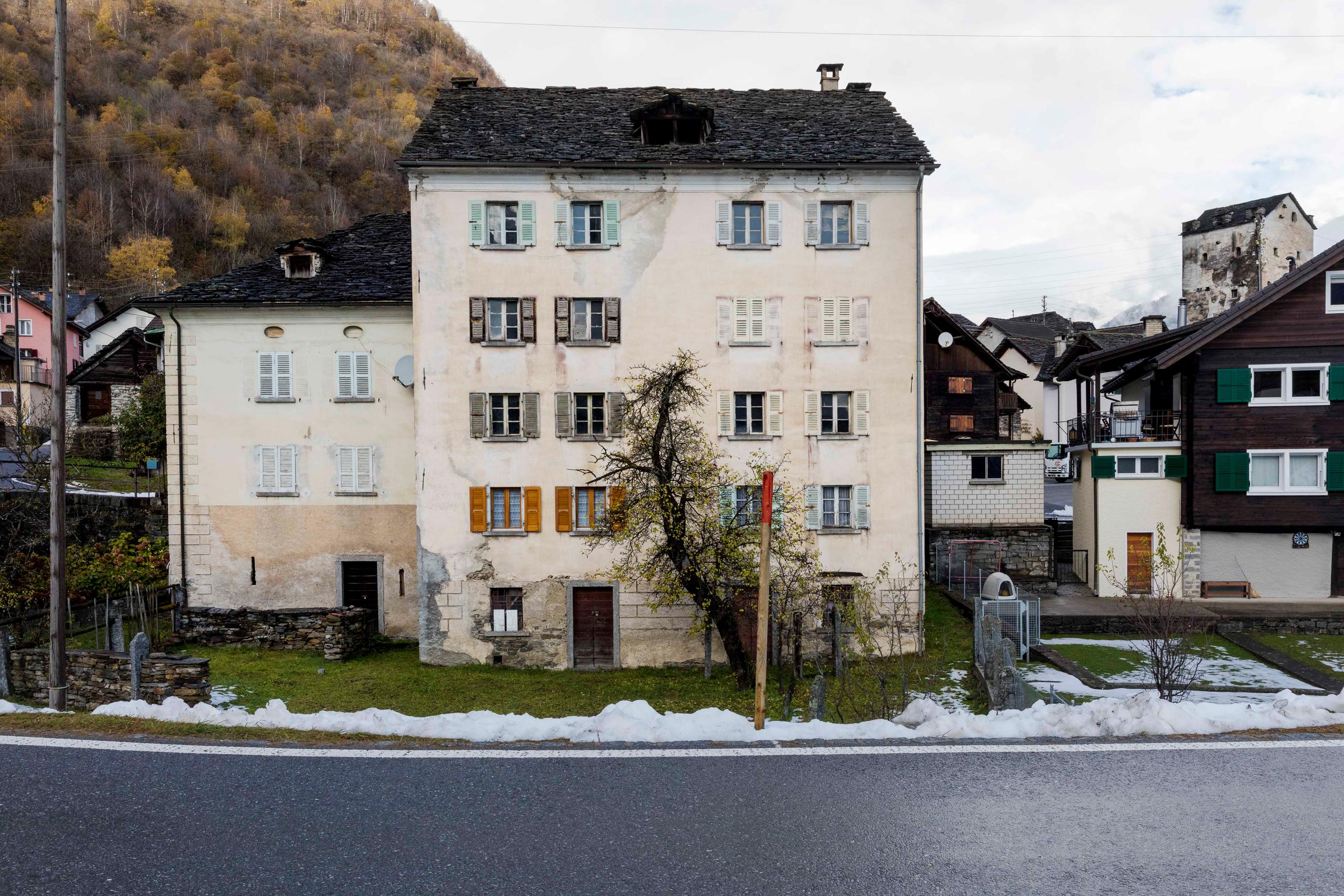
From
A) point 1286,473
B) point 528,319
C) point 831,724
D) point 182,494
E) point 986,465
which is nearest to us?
point 831,724

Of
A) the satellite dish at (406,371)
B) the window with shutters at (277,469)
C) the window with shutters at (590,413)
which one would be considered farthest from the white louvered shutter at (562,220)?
the window with shutters at (277,469)

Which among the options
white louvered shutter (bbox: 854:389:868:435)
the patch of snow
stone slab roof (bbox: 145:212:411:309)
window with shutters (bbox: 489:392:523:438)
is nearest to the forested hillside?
stone slab roof (bbox: 145:212:411:309)

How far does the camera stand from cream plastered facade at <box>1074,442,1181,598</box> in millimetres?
28484

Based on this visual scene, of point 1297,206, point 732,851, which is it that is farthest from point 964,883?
point 1297,206

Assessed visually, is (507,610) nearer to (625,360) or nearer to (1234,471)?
(625,360)

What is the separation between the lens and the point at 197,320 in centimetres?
2600

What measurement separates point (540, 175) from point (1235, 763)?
20344mm

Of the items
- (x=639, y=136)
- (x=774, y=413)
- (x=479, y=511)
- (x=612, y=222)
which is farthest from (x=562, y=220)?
(x=479, y=511)

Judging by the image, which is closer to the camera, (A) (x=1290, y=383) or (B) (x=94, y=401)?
(A) (x=1290, y=383)

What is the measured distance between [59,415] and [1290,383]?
3222 cm

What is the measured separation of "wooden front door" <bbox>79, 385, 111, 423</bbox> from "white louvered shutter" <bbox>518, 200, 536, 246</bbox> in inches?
1702

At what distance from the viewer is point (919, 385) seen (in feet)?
78.5

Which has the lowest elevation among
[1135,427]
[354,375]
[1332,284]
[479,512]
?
[479,512]

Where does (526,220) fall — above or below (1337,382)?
above
